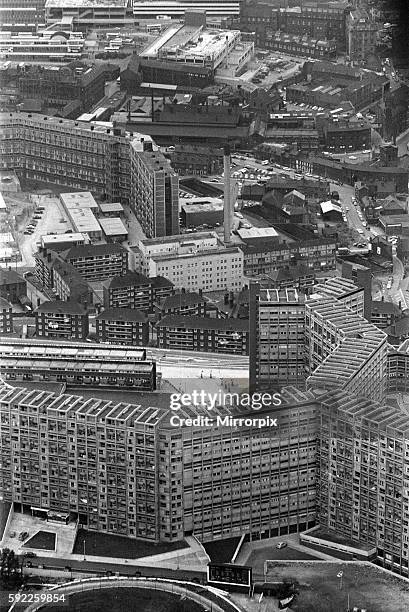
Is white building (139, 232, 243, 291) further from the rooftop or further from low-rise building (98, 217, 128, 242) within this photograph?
low-rise building (98, 217, 128, 242)

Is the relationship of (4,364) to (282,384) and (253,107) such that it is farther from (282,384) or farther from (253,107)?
(253,107)

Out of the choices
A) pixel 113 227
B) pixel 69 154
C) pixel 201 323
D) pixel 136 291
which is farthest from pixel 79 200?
pixel 201 323

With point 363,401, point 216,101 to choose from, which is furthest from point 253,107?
point 363,401

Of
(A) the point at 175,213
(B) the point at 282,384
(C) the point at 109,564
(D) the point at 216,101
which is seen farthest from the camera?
(D) the point at 216,101

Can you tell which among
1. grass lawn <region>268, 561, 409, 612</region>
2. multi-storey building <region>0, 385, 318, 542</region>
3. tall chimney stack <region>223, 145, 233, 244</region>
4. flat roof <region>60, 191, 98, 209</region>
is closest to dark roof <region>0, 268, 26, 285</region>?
flat roof <region>60, 191, 98, 209</region>

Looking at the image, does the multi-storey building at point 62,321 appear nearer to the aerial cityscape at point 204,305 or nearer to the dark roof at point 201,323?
the aerial cityscape at point 204,305

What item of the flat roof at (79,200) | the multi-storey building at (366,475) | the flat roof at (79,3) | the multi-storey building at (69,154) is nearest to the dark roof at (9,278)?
the flat roof at (79,200)
